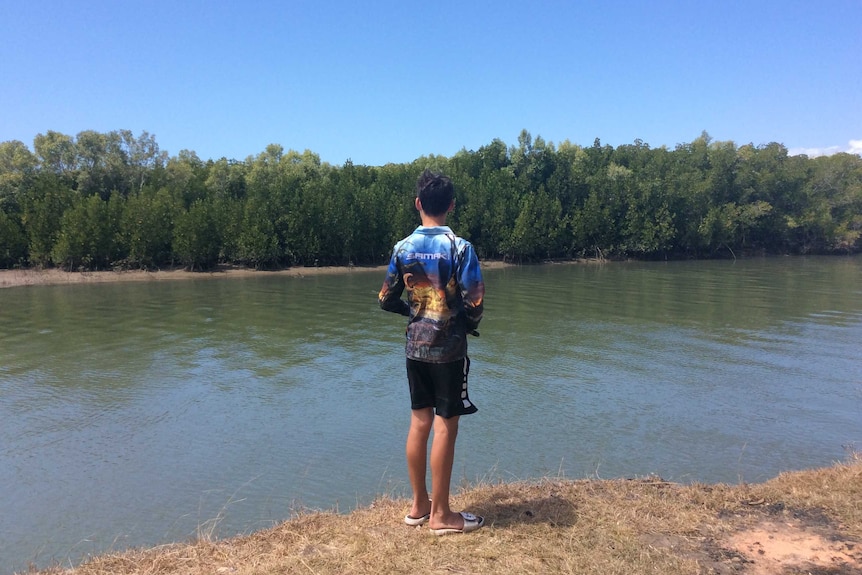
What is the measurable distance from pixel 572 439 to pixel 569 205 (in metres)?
58.4

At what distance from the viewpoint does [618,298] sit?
92.6 ft

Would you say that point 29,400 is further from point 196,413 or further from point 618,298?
point 618,298

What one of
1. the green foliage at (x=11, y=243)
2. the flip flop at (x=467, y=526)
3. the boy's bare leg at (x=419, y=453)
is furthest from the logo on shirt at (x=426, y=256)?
the green foliage at (x=11, y=243)

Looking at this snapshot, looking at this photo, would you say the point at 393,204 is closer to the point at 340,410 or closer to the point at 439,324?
the point at 340,410

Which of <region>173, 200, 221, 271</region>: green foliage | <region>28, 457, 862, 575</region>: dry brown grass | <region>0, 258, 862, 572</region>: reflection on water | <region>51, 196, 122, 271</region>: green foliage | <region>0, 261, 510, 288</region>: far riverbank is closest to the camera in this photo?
<region>28, 457, 862, 575</region>: dry brown grass

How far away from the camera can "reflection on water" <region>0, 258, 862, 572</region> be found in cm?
702

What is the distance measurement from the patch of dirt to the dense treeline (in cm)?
4561

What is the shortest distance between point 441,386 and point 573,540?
1.28 meters

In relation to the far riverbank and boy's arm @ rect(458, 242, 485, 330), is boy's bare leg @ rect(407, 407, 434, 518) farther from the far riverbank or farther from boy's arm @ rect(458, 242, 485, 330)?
the far riverbank

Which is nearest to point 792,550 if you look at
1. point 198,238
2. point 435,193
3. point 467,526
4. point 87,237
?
point 467,526

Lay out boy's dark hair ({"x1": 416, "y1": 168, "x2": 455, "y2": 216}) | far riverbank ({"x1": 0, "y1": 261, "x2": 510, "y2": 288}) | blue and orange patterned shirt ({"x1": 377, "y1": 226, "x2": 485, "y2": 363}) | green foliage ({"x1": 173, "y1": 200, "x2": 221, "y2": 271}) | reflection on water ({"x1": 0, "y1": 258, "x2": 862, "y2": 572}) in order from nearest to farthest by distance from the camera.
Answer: blue and orange patterned shirt ({"x1": 377, "y1": 226, "x2": 485, "y2": 363}) → boy's dark hair ({"x1": 416, "y1": 168, "x2": 455, "y2": 216}) → reflection on water ({"x1": 0, "y1": 258, "x2": 862, "y2": 572}) → far riverbank ({"x1": 0, "y1": 261, "x2": 510, "y2": 288}) → green foliage ({"x1": 173, "y1": 200, "x2": 221, "y2": 271})

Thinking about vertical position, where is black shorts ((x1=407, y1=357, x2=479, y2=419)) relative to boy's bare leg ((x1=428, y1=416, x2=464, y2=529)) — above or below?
above

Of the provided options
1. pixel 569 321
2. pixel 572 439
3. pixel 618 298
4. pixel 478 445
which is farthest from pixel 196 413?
pixel 618 298

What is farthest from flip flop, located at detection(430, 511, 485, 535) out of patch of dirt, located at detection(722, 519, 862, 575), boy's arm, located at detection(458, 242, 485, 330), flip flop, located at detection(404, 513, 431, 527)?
patch of dirt, located at detection(722, 519, 862, 575)
